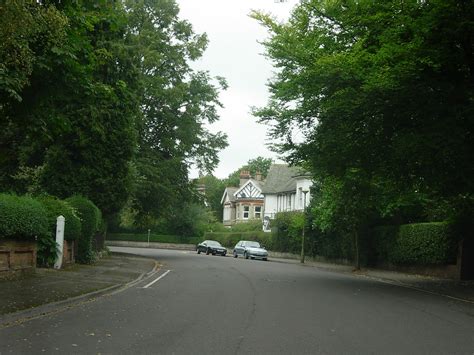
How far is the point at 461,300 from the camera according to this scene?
16.4 m

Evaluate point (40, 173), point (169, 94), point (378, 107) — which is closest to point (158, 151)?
point (169, 94)

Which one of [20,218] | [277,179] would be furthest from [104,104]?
[277,179]

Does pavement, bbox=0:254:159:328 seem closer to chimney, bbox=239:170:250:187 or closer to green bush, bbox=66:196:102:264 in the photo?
green bush, bbox=66:196:102:264

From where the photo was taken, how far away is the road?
8.03 metres

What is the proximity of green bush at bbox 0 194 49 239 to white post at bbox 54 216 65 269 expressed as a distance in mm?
2035

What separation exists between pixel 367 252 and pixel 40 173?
2003 centimetres

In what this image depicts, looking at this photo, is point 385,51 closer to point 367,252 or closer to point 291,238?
point 367,252

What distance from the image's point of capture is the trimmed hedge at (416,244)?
82.8 feet

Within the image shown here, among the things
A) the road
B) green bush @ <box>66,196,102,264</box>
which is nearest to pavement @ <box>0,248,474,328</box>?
the road

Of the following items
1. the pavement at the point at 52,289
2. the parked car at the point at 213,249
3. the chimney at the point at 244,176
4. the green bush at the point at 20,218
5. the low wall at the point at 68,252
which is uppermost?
the chimney at the point at 244,176

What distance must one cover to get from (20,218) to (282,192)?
2137 inches

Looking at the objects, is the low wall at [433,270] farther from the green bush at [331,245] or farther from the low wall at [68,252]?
the low wall at [68,252]

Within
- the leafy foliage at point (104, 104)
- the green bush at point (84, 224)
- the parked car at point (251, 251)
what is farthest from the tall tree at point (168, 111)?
the green bush at point (84, 224)

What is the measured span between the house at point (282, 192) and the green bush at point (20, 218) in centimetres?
4452
